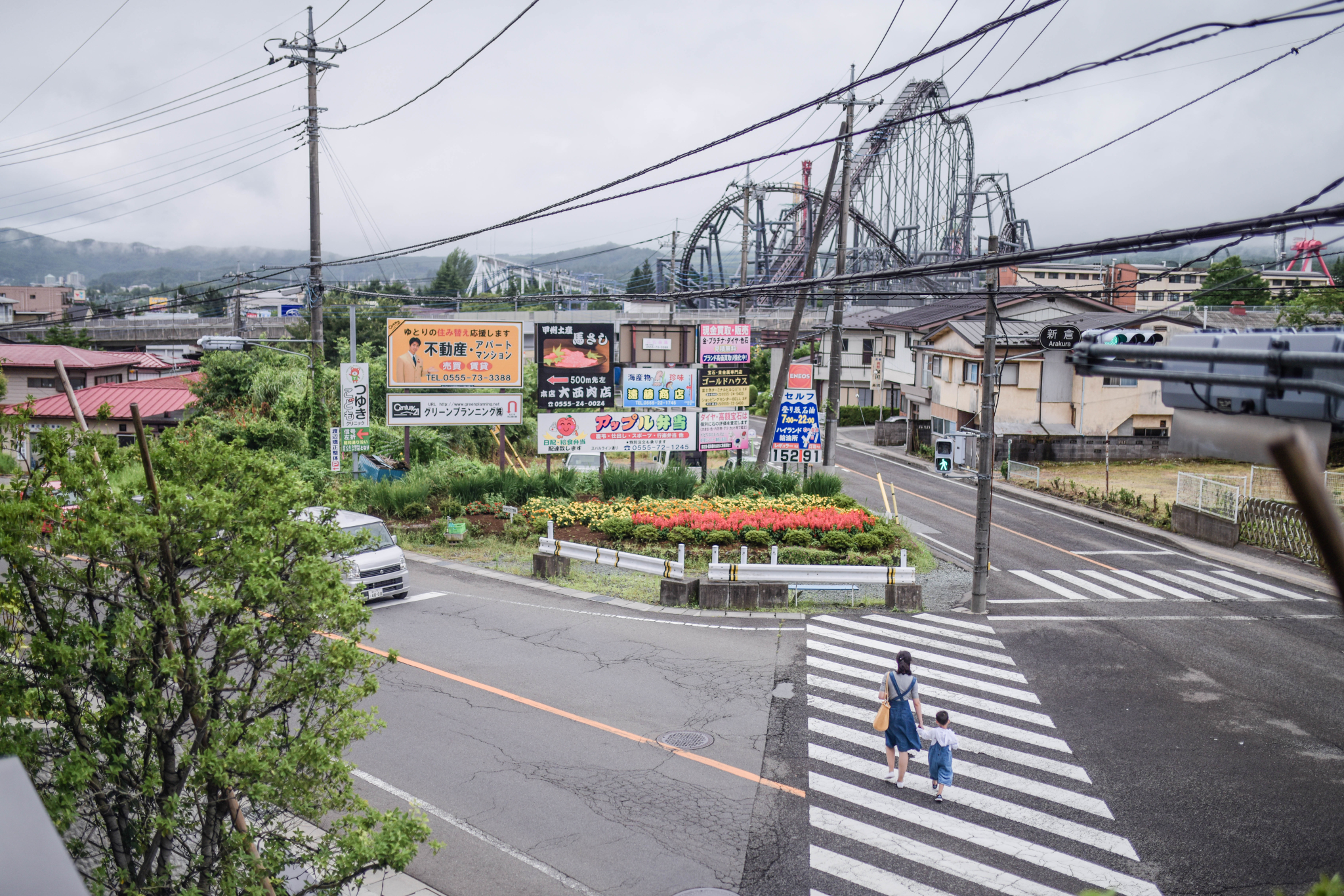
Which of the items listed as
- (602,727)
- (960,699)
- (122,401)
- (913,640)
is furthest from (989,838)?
(122,401)

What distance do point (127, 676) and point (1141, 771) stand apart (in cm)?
1097

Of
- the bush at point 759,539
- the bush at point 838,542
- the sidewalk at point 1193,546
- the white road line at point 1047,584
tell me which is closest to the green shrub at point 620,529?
the bush at point 759,539

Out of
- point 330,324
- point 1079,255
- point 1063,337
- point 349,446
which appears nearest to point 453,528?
point 349,446

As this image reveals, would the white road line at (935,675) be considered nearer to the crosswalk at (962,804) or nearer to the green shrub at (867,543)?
the crosswalk at (962,804)

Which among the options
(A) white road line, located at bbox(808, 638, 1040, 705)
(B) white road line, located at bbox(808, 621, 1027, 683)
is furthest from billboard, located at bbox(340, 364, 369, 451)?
(A) white road line, located at bbox(808, 638, 1040, 705)

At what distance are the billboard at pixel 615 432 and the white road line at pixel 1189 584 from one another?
13.4 meters

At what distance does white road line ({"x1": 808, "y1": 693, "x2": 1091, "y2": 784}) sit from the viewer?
1130 cm

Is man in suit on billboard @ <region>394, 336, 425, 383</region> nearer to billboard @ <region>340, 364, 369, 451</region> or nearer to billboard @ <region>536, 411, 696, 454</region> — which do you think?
billboard @ <region>340, 364, 369, 451</region>

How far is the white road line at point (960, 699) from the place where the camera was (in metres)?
13.1

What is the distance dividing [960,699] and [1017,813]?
373cm

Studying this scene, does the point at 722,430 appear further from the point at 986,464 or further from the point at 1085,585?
the point at 986,464

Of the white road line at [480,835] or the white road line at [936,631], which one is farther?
the white road line at [936,631]

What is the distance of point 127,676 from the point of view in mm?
5961

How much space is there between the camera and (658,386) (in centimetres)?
2908
